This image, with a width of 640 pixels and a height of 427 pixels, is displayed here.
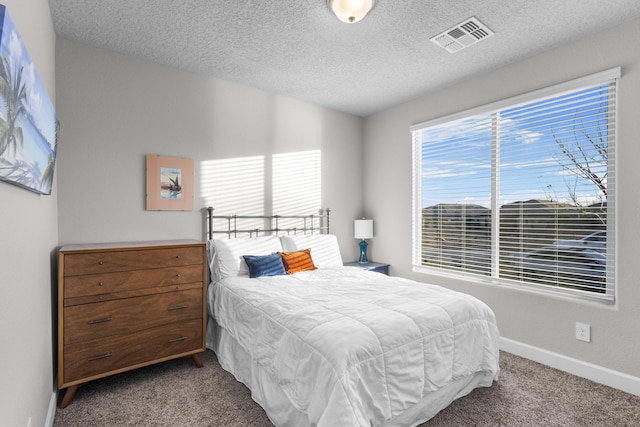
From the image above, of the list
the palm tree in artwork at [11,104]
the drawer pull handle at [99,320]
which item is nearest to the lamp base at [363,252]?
the drawer pull handle at [99,320]

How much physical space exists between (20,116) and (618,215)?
3.55m

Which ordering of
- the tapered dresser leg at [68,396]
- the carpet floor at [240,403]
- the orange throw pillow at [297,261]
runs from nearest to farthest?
the carpet floor at [240,403] < the tapered dresser leg at [68,396] < the orange throw pillow at [297,261]

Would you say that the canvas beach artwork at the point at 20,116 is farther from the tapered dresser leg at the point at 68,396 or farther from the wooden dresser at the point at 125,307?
the tapered dresser leg at the point at 68,396

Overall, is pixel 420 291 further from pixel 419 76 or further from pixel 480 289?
pixel 419 76

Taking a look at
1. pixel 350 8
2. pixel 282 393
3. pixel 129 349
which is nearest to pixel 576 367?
pixel 282 393

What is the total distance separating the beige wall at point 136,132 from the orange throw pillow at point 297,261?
768 mm

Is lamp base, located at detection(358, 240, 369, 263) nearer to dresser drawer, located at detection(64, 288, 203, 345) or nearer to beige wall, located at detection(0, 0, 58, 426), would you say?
dresser drawer, located at detection(64, 288, 203, 345)

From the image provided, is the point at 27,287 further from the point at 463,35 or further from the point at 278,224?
the point at 463,35

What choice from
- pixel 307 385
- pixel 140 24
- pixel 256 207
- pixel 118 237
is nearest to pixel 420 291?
pixel 307 385

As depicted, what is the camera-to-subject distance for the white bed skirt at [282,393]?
71.2 inches

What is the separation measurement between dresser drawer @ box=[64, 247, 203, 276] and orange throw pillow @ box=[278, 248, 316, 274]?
84 centimetres

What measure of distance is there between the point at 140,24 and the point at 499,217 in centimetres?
357

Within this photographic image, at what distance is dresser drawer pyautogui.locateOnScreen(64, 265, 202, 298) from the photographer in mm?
2162

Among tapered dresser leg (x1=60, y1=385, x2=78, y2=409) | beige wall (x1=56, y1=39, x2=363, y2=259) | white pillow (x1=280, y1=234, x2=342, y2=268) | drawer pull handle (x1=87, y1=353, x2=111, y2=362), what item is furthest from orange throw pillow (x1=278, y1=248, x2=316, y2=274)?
tapered dresser leg (x1=60, y1=385, x2=78, y2=409)
